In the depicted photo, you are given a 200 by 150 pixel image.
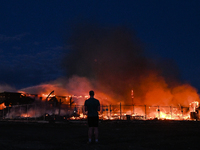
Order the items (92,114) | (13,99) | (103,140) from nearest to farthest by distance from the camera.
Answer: (92,114), (103,140), (13,99)

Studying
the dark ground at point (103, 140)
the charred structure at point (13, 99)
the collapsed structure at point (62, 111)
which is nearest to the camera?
the dark ground at point (103, 140)

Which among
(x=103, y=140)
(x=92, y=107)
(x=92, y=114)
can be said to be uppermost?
(x=92, y=107)

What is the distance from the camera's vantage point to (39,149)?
7.01m

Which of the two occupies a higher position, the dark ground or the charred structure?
the charred structure

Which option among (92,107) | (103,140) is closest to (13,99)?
(103,140)

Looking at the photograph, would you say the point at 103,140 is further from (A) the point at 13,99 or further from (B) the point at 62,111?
(A) the point at 13,99

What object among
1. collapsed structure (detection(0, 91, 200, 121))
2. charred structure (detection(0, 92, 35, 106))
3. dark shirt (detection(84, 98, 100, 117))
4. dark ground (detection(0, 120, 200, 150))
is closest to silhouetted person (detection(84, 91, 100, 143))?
dark shirt (detection(84, 98, 100, 117))

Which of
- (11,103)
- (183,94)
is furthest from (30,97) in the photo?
(183,94)

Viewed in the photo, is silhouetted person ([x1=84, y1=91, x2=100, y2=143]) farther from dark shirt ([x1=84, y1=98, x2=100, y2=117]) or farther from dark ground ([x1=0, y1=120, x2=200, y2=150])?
dark ground ([x1=0, y1=120, x2=200, y2=150])

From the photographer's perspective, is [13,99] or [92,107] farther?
[13,99]

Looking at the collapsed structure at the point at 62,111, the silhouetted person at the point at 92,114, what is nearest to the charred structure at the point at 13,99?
the collapsed structure at the point at 62,111

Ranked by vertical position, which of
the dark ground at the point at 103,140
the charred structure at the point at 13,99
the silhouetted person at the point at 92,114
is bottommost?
the dark ground at the point at 103,140

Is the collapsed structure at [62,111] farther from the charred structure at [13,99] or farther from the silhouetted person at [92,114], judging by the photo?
the silhouetted person at [92,114]

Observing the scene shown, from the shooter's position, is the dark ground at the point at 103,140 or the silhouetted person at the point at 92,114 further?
the silhouetted person at the point at 92,114
